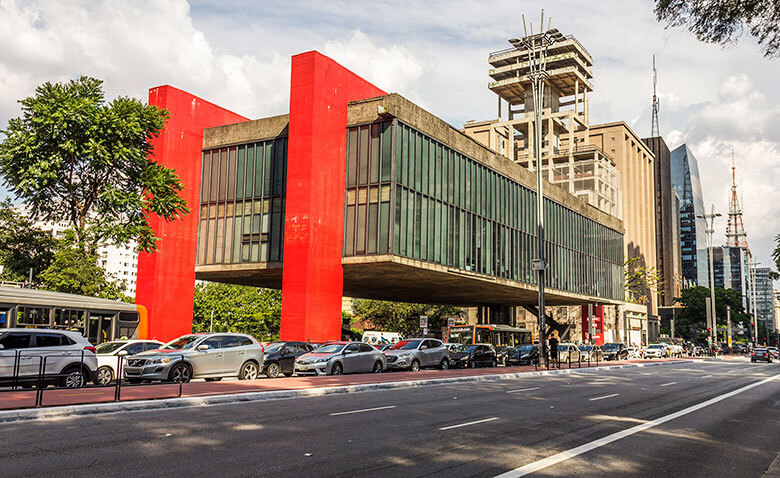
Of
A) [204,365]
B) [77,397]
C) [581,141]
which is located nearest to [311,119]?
[204,365]

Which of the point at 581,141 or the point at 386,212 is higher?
the point at 581,141

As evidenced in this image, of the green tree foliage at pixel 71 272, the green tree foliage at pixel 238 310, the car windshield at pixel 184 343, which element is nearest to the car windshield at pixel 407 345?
the car windshield at pixel 184 343

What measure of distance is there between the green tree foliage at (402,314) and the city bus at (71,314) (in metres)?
53.1

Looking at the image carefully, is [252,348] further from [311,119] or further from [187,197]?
[187,197]

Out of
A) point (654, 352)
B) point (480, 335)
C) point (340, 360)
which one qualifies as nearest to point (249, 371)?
point (340, 360)

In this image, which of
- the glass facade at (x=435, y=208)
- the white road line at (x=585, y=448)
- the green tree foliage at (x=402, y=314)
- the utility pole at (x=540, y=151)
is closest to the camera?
the white road line at (x=585, y=448)

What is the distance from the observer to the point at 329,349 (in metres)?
26.2

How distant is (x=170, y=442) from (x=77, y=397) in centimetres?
629

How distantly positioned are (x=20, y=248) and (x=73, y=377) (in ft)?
75.9

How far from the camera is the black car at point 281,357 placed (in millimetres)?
24500

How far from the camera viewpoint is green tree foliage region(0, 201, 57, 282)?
116ft

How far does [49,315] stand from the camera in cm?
2259

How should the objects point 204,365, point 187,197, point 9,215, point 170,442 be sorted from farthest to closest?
1. point 187,197
2. point 9,215
3. point 204,365
4. point 170,442

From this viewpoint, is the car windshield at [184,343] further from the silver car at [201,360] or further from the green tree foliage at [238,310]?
the green tree foliage at [238,310]
